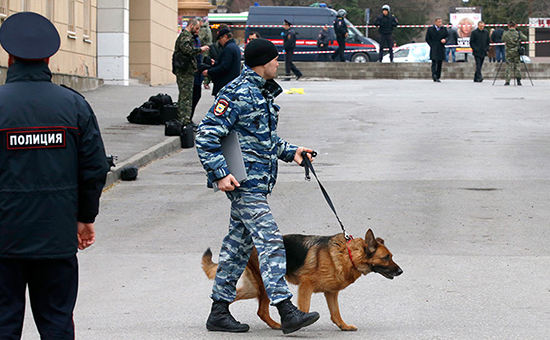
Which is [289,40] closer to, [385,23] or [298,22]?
[385,23]

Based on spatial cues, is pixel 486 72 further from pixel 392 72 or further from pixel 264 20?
pixel 264 20

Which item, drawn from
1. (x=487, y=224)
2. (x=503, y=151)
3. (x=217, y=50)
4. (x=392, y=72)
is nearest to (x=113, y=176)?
(x=217, y=50)

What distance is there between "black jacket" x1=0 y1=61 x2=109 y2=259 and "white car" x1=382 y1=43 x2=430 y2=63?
38.4 meters

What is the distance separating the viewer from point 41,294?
371 centimetres

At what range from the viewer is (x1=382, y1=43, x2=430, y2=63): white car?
136 ft

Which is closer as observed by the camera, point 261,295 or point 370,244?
point 370,244

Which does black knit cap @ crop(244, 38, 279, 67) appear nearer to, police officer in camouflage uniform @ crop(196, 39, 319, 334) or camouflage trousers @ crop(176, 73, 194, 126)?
police officer in camouflage uniform @ crop(196, 39, 319, 334)

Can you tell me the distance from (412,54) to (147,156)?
97.8 ft

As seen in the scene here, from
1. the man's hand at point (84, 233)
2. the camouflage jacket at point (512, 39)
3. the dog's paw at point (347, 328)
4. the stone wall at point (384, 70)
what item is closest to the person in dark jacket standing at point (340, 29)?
the stone wall at point (384, 70)

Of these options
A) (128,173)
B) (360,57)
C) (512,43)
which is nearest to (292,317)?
(128,173)

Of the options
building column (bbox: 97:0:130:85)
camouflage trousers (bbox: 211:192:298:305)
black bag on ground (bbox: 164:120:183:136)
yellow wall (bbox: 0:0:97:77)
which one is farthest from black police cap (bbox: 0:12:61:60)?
building column (bbox: 97:0:130:85)

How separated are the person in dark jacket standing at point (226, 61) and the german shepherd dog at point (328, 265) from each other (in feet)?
33.1

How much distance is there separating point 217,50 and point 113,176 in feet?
15.0

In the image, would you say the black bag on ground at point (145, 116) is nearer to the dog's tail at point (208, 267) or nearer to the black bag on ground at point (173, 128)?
the black bag on ground at point (173, 128)
